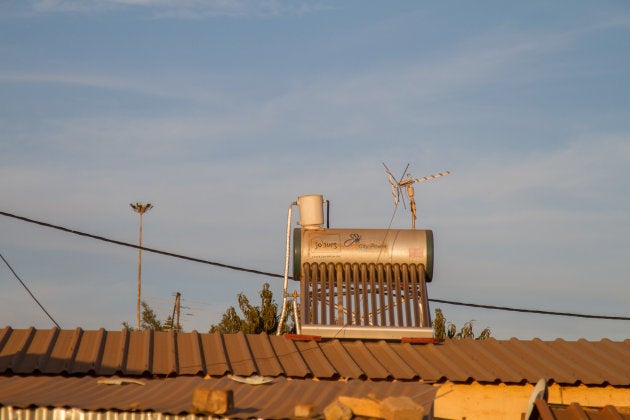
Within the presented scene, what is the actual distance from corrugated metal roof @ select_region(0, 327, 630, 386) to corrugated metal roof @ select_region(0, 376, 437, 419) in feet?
9.04

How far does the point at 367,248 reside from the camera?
21078 mm

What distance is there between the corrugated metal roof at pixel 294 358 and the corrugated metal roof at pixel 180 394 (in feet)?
9.04

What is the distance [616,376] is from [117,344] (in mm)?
9826

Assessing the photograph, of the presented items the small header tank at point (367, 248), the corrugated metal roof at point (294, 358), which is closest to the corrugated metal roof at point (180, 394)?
the corrugated metal roof at point (294, 358)

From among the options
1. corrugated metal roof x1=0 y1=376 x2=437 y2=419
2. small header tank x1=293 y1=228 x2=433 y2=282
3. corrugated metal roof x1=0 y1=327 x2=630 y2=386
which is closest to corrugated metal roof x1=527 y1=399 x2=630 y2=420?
corrugated metal roof x1=0 y1=376 x2=437 y2=419

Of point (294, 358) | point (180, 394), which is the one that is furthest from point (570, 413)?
point (180, 394)

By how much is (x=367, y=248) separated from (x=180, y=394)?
8616 millimetres

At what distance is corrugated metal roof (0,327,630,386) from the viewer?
17.5 m

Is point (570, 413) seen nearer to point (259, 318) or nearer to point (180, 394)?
point (180, 394)

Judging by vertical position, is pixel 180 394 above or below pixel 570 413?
above

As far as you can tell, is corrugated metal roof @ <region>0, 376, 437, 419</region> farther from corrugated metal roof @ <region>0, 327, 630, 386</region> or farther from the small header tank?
the small header tank

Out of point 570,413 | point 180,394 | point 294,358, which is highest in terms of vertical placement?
point 294,358

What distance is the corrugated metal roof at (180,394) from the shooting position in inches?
469

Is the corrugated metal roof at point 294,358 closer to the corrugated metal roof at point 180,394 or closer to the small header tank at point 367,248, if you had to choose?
the small header tank at point 367,248
